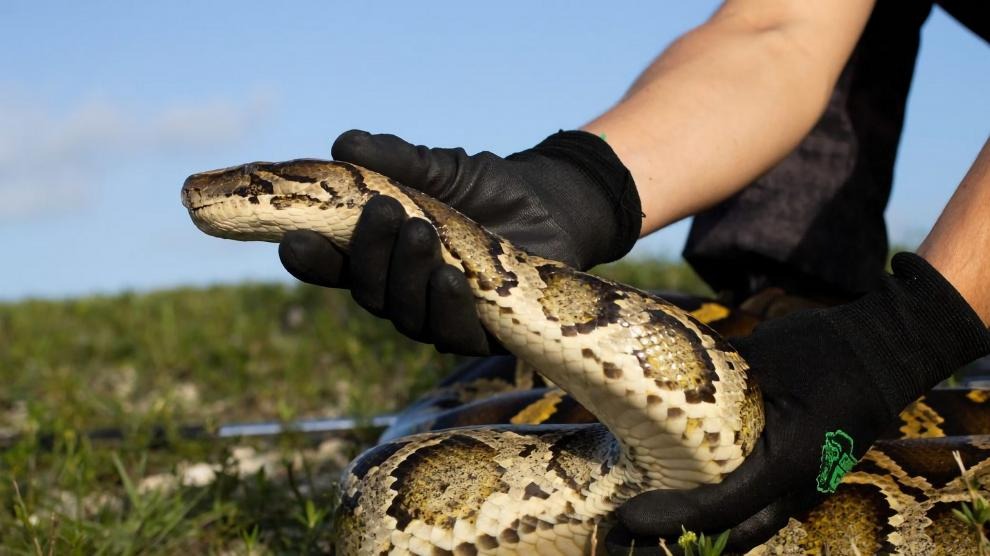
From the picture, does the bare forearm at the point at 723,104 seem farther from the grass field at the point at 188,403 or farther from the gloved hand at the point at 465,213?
the grass field at the point at 188,403

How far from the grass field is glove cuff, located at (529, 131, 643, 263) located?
62.7 inches

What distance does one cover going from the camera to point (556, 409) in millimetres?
4238

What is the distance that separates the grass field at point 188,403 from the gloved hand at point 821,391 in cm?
145

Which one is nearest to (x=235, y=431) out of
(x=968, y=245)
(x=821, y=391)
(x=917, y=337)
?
(x=821, y=391)

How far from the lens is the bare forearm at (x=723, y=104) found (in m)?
4.26

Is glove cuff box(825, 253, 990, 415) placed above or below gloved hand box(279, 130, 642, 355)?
below

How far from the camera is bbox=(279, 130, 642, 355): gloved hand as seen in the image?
3072 mm

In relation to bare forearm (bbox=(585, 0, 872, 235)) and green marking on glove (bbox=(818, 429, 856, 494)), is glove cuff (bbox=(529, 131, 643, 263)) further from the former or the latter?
green marking on glove (bbox=(818, 429, 856, 494))

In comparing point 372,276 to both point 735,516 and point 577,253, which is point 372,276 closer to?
point 577,253

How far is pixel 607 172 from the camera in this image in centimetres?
395

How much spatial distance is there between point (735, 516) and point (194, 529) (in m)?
2.25

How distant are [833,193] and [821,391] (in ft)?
10.5

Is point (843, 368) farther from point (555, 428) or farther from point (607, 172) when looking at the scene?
point (607, 172)

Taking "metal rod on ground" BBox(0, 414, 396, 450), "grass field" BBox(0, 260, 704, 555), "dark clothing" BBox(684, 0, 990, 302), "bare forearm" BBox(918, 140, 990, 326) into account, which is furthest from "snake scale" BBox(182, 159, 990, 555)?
"dark clothing" BBox(684, 0, 990, 302)
